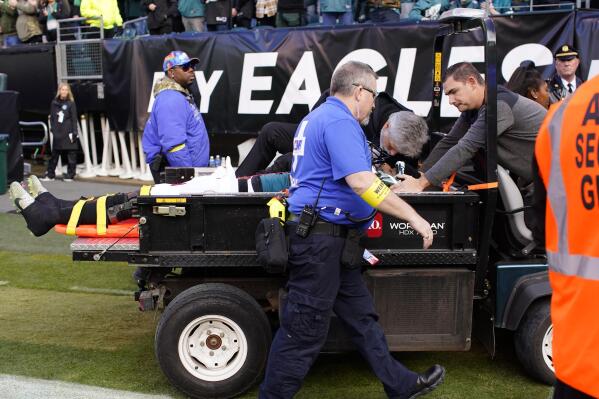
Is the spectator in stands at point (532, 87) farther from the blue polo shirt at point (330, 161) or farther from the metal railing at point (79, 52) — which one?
the metal railing at point (79, 52)

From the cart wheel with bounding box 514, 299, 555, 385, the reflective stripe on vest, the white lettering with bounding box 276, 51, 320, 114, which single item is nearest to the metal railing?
the white lettering with bounding box 276, 51, 320, 114

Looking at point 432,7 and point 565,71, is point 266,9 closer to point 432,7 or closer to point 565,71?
point 432,7

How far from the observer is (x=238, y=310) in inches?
176

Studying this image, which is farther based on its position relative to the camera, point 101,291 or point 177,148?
point 101,291

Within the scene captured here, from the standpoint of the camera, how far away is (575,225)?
2.41 metres

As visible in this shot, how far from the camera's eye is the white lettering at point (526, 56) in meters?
9.57

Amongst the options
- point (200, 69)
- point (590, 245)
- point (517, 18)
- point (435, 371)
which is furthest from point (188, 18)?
point (590, 245)

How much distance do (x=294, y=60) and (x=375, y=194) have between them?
794 centimetres

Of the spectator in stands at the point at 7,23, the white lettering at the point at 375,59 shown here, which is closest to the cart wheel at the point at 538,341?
the white lettering at the point at 375,59

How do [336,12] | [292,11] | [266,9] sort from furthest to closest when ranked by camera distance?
[266,9], [292,11], [336,12]

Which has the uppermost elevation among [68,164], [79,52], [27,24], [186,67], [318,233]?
[27,24]

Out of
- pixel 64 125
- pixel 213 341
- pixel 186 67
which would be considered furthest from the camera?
pixel 64 125

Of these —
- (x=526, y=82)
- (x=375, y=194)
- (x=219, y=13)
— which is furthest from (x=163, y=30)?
(x=375, y=194)

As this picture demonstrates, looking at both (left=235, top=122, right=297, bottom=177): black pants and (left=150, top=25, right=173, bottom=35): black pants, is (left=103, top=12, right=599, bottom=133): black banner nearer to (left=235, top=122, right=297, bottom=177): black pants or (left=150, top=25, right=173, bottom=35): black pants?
(left=150, top=25, right=173, bottom=35): black pants
